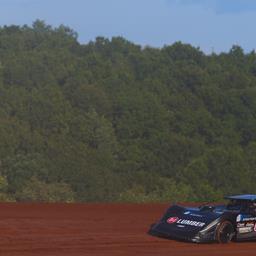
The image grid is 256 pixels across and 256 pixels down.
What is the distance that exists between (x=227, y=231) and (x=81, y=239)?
308 centimetres

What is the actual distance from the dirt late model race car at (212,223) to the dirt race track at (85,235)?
0.20m

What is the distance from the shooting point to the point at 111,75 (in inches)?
3351

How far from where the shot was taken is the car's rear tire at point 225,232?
48.0 ft

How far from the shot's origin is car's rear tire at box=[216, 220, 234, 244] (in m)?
14.6

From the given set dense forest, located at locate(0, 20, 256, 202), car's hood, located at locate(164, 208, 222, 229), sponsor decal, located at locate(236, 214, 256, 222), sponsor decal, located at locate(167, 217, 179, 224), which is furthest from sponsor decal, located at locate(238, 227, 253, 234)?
dense forest, located at locate(0, 20, 256, 202)

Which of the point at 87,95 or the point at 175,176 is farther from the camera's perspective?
the point at 87,95

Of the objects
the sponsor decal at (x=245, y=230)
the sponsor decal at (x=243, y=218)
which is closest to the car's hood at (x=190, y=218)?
the sponsor decal at (x=243, y=218)

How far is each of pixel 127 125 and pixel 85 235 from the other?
55949 millimetres

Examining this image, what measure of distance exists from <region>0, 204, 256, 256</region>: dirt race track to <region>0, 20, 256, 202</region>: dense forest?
2745 cm

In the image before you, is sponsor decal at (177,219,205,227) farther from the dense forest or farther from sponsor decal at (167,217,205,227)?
the dense forest

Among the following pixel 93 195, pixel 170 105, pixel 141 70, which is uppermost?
pixel 141 70

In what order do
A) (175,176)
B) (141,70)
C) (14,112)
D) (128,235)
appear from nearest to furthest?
(128,235), (175,176), (14,112), (141,70)

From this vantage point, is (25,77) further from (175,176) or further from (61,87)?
(175,176)

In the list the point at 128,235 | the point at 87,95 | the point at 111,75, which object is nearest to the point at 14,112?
the point at 87,95
